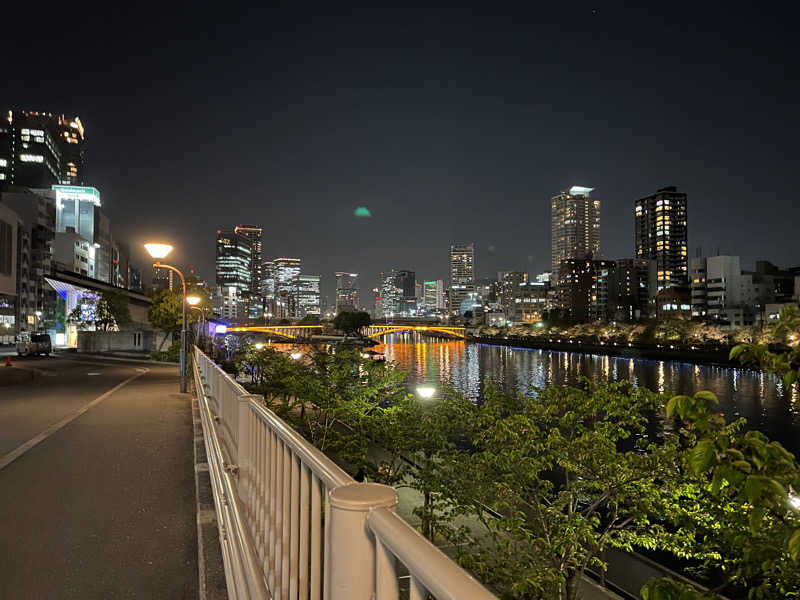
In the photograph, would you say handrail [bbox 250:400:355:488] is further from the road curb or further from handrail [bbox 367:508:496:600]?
the road curb

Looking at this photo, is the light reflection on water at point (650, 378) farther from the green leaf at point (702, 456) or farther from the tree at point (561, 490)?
the green leaf at point (702, 456)

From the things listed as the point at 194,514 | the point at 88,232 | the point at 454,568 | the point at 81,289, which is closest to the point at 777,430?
the point at 194,514

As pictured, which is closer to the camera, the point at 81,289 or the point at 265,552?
the point at 265,552

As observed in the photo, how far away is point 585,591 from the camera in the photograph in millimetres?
10617

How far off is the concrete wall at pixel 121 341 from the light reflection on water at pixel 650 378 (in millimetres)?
22496

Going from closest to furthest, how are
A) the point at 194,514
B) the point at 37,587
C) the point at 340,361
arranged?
Answer: the point at 37,587
the point at 194,514
the point at 340,361

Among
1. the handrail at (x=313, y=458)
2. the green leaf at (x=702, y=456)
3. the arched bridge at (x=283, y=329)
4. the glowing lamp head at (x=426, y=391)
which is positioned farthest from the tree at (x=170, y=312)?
the green leaf at (x=702, y=456)

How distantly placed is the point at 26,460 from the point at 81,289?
57.1 metres

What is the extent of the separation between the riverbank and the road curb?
174ft

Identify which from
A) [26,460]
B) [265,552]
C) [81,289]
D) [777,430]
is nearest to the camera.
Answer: [265,552]

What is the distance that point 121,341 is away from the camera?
46.6 meters

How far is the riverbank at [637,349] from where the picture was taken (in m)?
68.4

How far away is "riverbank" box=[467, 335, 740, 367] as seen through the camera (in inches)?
2692

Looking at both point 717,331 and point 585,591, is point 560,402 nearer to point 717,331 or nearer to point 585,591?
point 585,591
